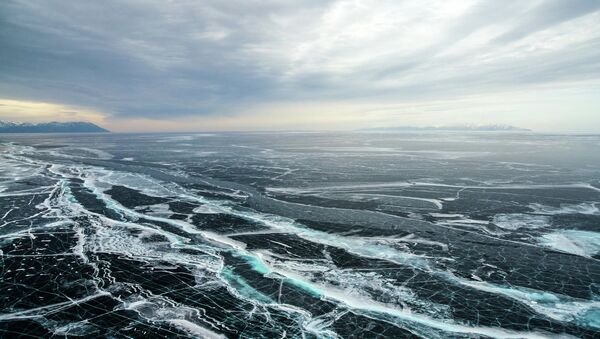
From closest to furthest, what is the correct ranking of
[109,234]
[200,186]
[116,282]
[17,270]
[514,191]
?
[116,282] → [17,270] → [109,234] → [514,191] → [200,186]

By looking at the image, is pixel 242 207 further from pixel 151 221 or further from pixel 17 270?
pixel 17 270

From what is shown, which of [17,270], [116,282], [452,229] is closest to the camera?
[116,282]

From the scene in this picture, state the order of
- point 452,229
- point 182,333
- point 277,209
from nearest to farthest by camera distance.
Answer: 1. point 182,333
2. point 452,229
3. point 277,209

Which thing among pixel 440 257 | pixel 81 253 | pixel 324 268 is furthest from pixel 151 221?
pixel 440 257

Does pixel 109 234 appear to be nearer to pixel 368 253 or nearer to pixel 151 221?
pixel 151 221

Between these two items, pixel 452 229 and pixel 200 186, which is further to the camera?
pixel 200 186

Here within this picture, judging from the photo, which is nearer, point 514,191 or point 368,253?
point 368,253

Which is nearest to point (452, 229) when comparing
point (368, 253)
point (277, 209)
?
point (368, 253)

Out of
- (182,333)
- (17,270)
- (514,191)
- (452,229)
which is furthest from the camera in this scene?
(514,191)
